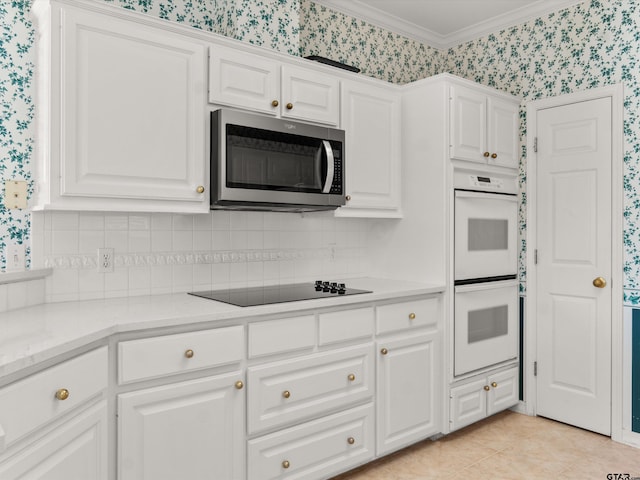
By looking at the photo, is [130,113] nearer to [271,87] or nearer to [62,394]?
[271,87]

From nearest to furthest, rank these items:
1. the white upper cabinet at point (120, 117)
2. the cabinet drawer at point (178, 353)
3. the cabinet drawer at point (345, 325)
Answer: the cabinet drawer at point (178, 353)
the white upper cabinet at point (120, 117)
the cabinet drawer at point (345, 325)

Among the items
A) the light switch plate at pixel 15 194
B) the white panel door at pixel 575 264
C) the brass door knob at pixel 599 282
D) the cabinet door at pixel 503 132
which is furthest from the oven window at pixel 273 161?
the brass door knob at pixel 599 282

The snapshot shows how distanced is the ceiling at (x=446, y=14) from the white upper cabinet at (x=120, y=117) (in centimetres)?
154

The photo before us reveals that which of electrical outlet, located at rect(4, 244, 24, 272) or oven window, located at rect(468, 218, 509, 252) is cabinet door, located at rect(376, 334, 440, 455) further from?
electrical outlet, located at rect(4, 244, 24, 272)

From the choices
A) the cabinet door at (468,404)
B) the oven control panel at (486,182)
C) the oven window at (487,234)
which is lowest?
the cabinet door at (468,404)

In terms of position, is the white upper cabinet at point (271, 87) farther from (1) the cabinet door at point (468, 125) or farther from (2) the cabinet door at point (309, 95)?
(1) the cabinet door at point (468, 125)

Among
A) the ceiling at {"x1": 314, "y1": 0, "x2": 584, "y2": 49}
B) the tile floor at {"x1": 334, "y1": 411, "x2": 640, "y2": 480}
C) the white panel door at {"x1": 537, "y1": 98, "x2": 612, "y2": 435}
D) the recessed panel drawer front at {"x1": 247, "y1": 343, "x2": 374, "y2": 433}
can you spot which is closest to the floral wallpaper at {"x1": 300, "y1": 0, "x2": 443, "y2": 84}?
the ceiling at {"x1": 314, "y1": 0, "x2": 584, "y2": 49}

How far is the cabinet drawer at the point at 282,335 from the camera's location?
207 cm

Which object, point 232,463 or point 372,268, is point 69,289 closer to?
point 232,463

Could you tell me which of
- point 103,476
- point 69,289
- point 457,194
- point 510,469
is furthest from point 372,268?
point 103,476

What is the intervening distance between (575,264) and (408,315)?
1.30m

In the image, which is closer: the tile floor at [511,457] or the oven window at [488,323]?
the tile floor at [511,457]

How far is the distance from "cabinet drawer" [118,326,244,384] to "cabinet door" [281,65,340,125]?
122 centimetres

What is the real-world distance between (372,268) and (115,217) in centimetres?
176
